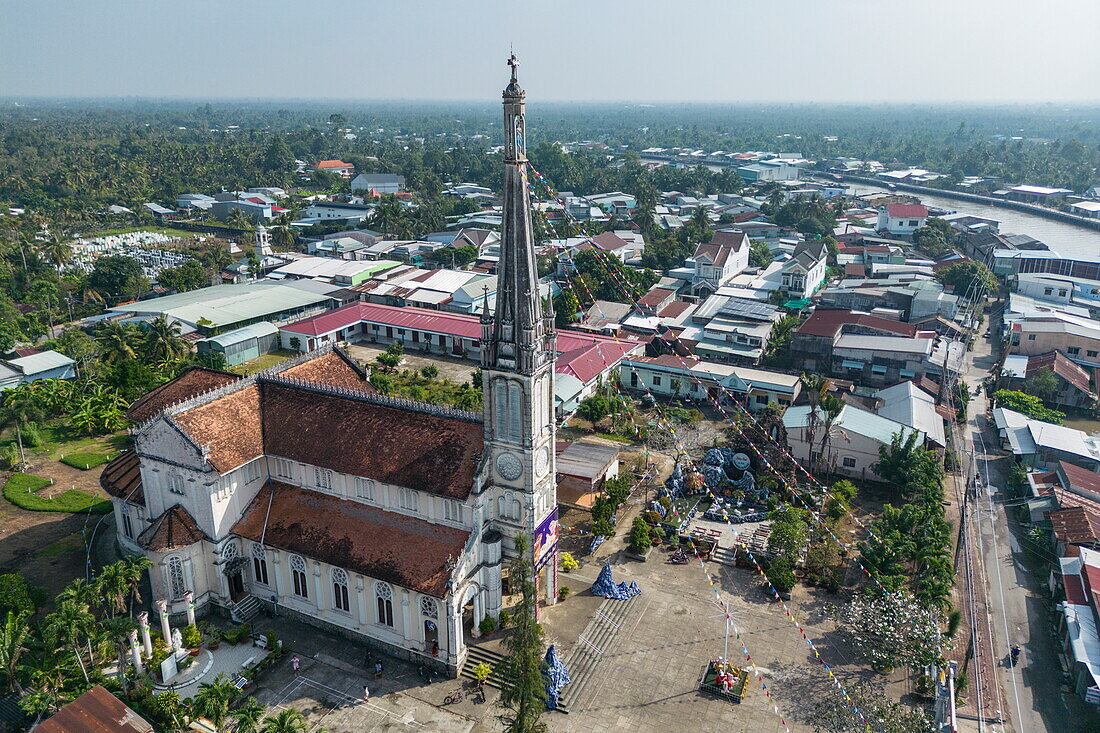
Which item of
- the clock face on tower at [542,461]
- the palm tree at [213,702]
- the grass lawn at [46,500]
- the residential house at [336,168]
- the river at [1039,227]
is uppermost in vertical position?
the residential house at [336,168]

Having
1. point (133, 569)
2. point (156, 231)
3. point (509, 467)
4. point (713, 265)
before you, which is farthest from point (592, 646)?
point (156, 231)

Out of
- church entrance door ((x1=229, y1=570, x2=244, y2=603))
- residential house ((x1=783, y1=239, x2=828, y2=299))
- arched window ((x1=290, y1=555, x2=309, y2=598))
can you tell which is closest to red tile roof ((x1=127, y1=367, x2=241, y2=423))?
church entrance door ((x1=229, y1=570, x2=244, y2=603))

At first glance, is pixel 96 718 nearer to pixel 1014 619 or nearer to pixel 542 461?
pixel 542 461

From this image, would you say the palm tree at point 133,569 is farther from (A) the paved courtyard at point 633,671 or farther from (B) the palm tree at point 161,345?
(B) the palm tree at point 161,345

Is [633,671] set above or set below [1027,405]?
below

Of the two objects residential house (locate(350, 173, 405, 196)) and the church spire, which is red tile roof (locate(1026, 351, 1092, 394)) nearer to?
the church spire

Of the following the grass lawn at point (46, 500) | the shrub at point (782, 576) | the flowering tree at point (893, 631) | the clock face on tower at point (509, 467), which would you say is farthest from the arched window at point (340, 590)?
the flowering tree at point (893, 631)

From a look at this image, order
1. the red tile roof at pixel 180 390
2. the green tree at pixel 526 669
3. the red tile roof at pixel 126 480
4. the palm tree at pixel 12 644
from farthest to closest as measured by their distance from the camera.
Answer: the red tile roof at pixel 180 390 < the red tile roof at pixel 126 480 < the palm tree at pixel 12 644 < the green tree at pixel 526 669
